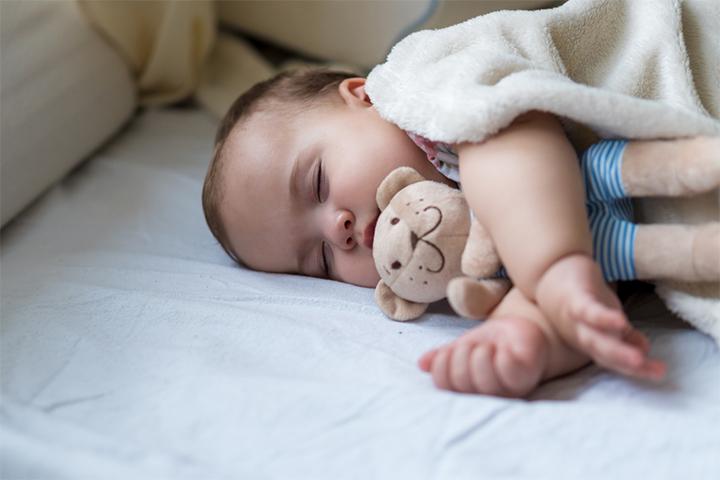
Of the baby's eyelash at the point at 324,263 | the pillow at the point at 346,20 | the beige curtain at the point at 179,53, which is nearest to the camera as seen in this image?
the baby's eyelash at the point at 324,263

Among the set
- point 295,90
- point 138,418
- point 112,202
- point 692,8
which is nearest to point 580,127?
point 692,8

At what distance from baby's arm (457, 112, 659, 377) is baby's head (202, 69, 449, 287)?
0.17m

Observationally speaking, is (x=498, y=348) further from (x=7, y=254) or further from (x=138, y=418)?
(x=7, y=254)

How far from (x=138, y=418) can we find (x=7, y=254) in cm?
55

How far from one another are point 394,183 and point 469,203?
5.0 inches

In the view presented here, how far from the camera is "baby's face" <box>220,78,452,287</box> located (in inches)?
38.2

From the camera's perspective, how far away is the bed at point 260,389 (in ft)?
2.20

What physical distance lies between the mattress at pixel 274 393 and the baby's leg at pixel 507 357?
0.02 meters

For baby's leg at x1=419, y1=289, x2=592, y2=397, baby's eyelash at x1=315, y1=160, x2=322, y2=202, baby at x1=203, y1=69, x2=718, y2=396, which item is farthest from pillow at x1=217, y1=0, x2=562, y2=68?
baby's leg at x1=419, y1=289, x2=592, y2=397

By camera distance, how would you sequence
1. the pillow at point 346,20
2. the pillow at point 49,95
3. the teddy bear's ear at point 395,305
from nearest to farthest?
the teddy bear's ear at point 395,305 → the pillow at point 49,95 → the pillow at point 346,20

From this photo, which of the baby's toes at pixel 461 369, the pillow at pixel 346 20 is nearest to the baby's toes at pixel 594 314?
the baby's toes at pixel 461 369

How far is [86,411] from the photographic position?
2.62ft

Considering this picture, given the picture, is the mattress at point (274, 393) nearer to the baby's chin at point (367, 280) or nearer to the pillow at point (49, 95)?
the baby's chin at point (367, 280)

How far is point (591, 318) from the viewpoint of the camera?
2.16 ft
